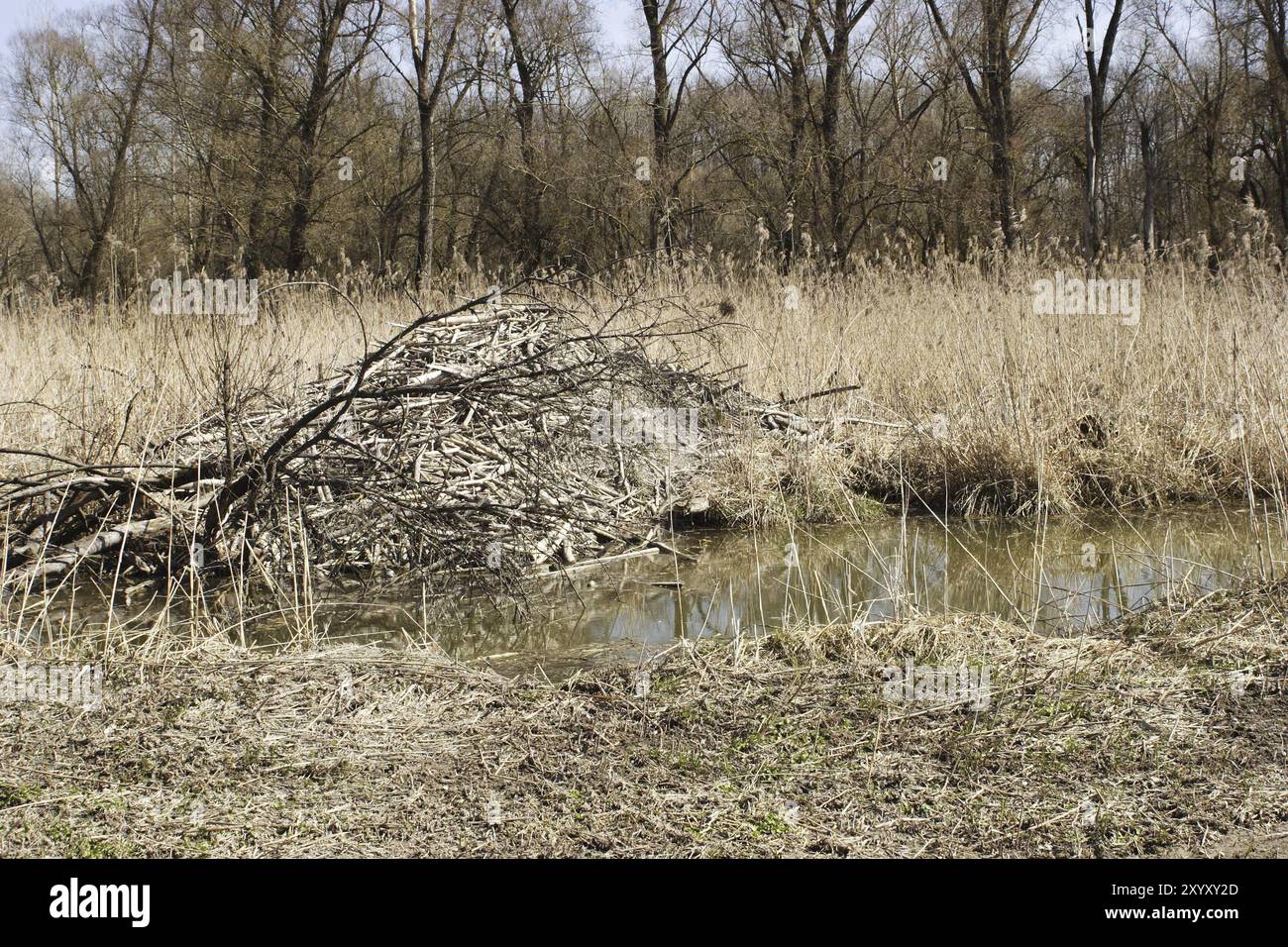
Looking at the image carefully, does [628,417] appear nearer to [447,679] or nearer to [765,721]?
[447,679]

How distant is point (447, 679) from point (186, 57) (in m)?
20.6

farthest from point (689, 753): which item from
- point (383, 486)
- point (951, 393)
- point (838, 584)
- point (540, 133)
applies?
point (540, 133)

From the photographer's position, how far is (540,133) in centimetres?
2202

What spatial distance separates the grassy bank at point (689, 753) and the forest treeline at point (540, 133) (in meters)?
13.4

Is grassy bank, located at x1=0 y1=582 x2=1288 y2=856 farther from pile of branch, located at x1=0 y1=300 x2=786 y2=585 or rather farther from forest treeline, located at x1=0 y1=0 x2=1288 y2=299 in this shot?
forest treeline, located at x1=0 y1=0 x2=1288 y2=299

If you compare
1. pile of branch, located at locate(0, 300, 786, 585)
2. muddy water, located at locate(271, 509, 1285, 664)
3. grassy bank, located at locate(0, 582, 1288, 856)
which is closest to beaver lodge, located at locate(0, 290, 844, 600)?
pile of branch, located at locate(0, 300, 786, 585)

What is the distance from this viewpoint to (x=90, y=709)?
2.99 metres

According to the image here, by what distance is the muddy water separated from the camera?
14.0ft

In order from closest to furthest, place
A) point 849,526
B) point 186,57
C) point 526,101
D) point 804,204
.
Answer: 1. point 849,526
2. point 804,204
3. point 186,57
4. point 526,101

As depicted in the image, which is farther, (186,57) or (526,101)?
(526,101)

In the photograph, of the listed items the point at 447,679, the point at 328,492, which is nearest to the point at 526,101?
the point at 328,492

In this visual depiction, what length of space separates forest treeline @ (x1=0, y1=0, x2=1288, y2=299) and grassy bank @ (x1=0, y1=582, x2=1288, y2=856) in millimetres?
13377

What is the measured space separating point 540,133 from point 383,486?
733 inches

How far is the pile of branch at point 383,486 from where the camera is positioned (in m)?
4.71
